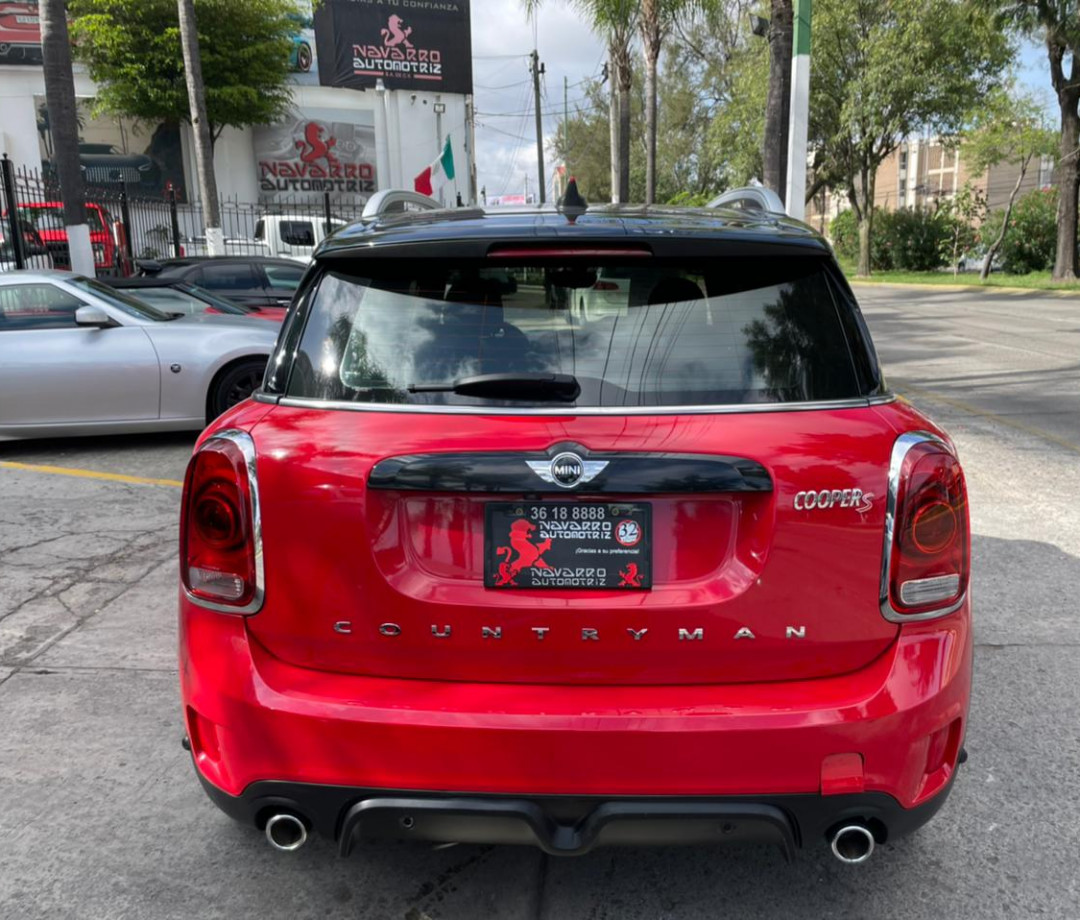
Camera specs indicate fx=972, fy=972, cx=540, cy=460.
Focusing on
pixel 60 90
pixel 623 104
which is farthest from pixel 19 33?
pixel 60 90

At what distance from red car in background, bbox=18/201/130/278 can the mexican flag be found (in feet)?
23.0

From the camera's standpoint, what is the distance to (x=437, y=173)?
3944 centimetres

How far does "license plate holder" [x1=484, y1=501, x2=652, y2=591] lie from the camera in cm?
214

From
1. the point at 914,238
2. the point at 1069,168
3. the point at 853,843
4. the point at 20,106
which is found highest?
the point at 20,106

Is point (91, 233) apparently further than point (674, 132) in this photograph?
No

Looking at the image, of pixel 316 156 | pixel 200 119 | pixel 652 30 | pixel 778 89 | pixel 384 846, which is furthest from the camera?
pixel 316 156

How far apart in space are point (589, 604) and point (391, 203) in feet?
6.33

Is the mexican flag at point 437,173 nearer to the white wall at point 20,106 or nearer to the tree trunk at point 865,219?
the white wall at point 20,106

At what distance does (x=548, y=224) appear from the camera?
2.52m

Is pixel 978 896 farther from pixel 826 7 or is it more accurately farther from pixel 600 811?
pixel 826 7

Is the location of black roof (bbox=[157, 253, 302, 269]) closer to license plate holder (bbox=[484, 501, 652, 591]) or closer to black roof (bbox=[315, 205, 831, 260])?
black roof (bbox=[315, 205, 831, 260])

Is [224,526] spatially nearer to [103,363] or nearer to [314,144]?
[103,363]

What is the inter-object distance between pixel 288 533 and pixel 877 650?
4.48ft

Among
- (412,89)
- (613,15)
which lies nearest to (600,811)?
(613,15)
